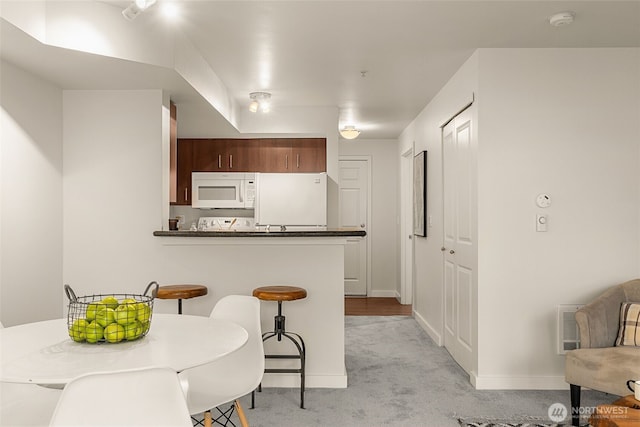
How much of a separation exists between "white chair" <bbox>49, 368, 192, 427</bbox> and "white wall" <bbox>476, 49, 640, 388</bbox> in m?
2.79

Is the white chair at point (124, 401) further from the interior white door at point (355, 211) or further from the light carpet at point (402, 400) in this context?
the interior white door at point (355, 211)

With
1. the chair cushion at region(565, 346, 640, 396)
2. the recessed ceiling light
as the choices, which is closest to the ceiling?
the recessed ceiling light

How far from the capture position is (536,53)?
364 centimetres

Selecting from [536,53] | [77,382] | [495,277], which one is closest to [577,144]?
[536,53]

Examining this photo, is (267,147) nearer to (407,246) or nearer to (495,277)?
(407,246)

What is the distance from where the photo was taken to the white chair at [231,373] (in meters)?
2.17

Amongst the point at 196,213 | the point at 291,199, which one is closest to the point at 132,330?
the point at 291,199

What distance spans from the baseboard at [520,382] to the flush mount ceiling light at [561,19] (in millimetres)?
2363

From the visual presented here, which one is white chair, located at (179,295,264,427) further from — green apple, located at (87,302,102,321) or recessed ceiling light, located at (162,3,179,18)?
recessed ceiling light, located at (162,3,179,18)

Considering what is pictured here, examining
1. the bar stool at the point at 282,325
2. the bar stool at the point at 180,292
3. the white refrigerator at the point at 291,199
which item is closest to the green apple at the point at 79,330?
the bar stool at the point at 180,292

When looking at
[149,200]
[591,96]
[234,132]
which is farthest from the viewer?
[234,132]

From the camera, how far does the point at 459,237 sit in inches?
167

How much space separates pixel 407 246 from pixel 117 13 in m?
5.10

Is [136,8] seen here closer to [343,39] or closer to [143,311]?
[343,39]
